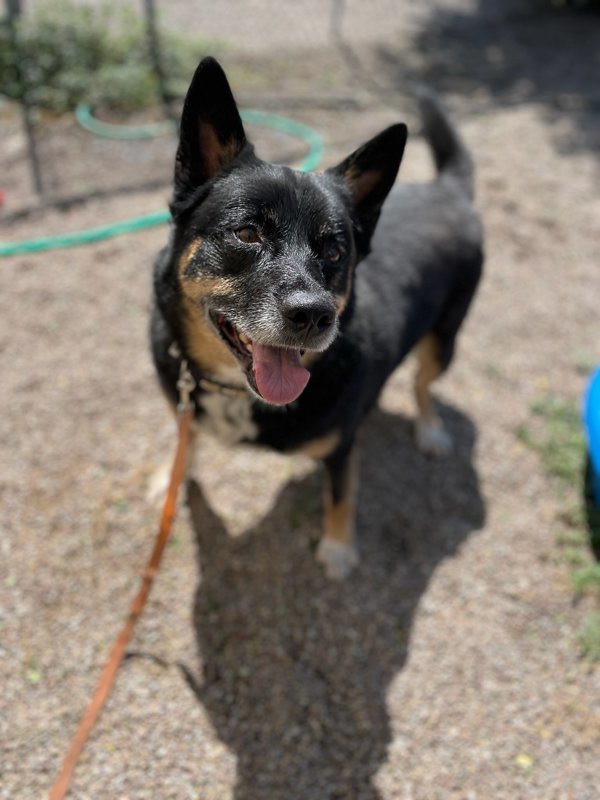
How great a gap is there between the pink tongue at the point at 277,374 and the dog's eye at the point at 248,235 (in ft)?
1.31

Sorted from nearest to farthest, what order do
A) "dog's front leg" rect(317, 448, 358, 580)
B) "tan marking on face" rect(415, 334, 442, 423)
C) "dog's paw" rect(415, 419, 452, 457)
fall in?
"dog's front leg" rect(317, 448, 358, 580)
"tan marking on face" rect(415, 334, 442, 423)
"dog's paw" rect(415, 419, 452, 457)

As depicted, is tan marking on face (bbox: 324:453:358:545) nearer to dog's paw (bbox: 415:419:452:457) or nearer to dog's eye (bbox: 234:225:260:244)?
dog's paw (bbox: 415:419:452:457)

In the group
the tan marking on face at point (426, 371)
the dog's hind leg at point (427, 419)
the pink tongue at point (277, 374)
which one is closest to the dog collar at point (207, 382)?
the pink tongue at point (277, 374)

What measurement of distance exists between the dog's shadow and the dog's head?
138 centimetres

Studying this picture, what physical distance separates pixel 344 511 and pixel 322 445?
1.97 ft

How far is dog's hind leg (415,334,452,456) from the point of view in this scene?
164 inches

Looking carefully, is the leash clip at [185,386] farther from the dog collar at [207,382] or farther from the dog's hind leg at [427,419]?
the dog's hind leg at [427,419]

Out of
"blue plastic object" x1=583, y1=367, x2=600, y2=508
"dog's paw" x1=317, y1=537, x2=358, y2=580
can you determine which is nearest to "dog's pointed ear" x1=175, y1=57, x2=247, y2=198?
"dog's paw" x1=317, y1=537, x2=358, y2=580

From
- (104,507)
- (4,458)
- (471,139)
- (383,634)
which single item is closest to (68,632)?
(104,507)

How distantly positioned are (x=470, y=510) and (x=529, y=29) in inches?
434

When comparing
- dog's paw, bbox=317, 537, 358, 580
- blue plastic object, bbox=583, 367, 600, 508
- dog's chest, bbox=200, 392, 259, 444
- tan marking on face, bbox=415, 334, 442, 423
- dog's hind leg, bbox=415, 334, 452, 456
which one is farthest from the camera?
dog's hind leg, bbox=415, 334, 452, 456

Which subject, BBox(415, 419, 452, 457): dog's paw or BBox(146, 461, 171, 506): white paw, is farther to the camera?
BBox(415, 419, 452, 457): dog's paw

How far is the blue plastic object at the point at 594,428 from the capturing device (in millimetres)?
3703

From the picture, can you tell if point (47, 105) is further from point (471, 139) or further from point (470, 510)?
point (470, 510)
